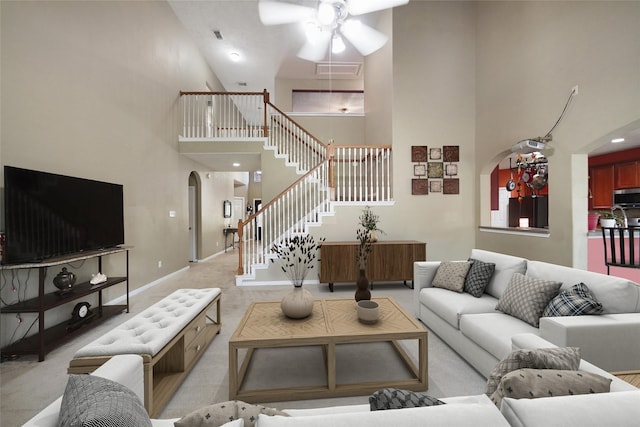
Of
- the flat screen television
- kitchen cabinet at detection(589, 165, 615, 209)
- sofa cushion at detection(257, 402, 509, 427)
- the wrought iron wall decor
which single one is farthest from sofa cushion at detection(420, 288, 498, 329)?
kitchen cabinet at detection(589, 165, 615, 209)

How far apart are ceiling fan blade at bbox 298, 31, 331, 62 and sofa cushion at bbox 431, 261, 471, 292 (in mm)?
2975

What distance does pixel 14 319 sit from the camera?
8.43ft

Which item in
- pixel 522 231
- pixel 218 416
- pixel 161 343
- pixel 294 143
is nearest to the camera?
pixel 218 416

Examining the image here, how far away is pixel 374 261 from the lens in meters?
4.71

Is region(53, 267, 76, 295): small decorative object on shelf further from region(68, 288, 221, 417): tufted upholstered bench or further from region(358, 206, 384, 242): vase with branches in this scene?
region(358, 206, 384, 242): vase with branches

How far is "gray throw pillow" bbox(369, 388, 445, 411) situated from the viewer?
882 mm

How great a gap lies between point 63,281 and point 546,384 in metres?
3.81

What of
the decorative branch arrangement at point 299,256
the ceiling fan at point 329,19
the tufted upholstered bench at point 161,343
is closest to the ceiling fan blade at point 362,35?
the ceiling fan at point 329,19

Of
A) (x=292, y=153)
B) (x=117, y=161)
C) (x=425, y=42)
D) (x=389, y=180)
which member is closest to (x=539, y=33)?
(x=425, y=42)

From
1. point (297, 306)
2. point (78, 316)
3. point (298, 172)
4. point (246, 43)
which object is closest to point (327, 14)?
point (297, 306)

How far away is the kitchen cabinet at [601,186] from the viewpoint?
641 centimetres

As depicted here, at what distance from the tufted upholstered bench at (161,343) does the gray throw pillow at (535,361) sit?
6.03ft

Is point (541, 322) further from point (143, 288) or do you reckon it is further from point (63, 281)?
point (143, 288)

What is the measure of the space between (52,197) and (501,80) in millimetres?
6536
